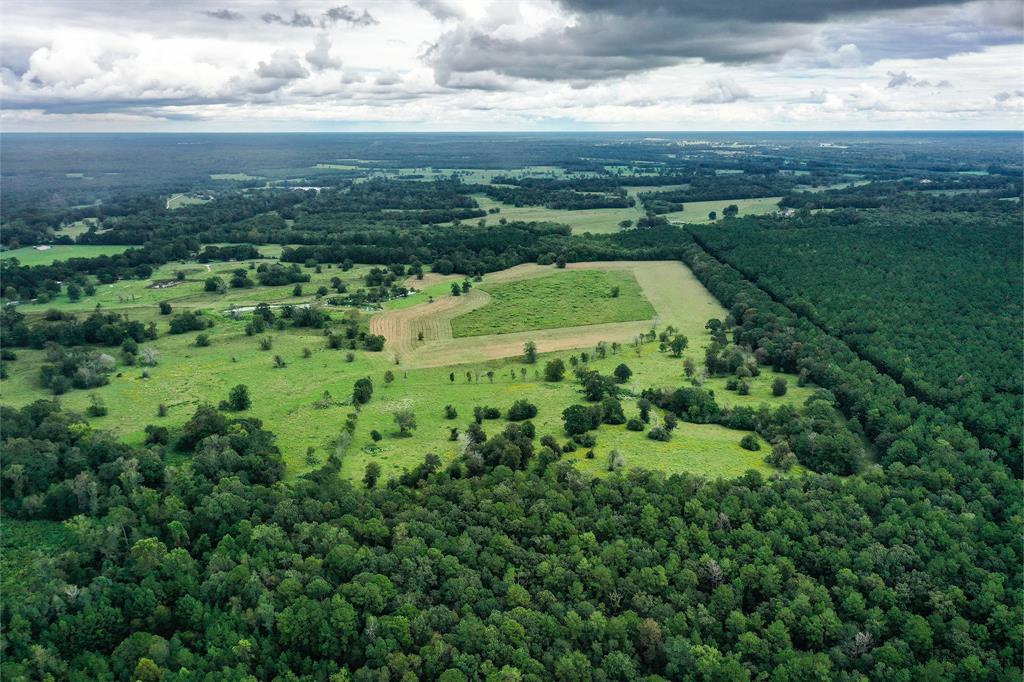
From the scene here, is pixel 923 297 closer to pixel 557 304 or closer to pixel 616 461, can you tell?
pixel 557 304

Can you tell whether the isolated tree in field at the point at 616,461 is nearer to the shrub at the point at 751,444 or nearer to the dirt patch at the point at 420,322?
the shrub at the point at 751,444

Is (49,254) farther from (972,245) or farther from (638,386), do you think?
(972,245)

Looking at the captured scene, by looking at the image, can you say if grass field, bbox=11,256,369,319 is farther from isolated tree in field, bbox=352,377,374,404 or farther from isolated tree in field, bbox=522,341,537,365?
isolated tree in field, bbox=522,341,537,365

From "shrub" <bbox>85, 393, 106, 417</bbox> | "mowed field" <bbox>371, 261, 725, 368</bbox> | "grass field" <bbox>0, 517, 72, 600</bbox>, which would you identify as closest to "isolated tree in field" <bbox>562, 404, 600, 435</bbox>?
"mowed field" <bbox>371, 261, 725, 368</bbox>

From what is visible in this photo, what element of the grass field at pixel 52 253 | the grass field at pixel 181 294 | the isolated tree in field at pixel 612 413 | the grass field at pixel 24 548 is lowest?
the grass field at pixel 24 548

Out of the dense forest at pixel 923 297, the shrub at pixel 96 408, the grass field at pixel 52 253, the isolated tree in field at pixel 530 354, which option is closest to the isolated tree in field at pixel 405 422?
the isolated tree in field at pixel 530 354

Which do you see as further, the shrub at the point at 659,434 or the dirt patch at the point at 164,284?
the dirt patch at the point at 164,284
